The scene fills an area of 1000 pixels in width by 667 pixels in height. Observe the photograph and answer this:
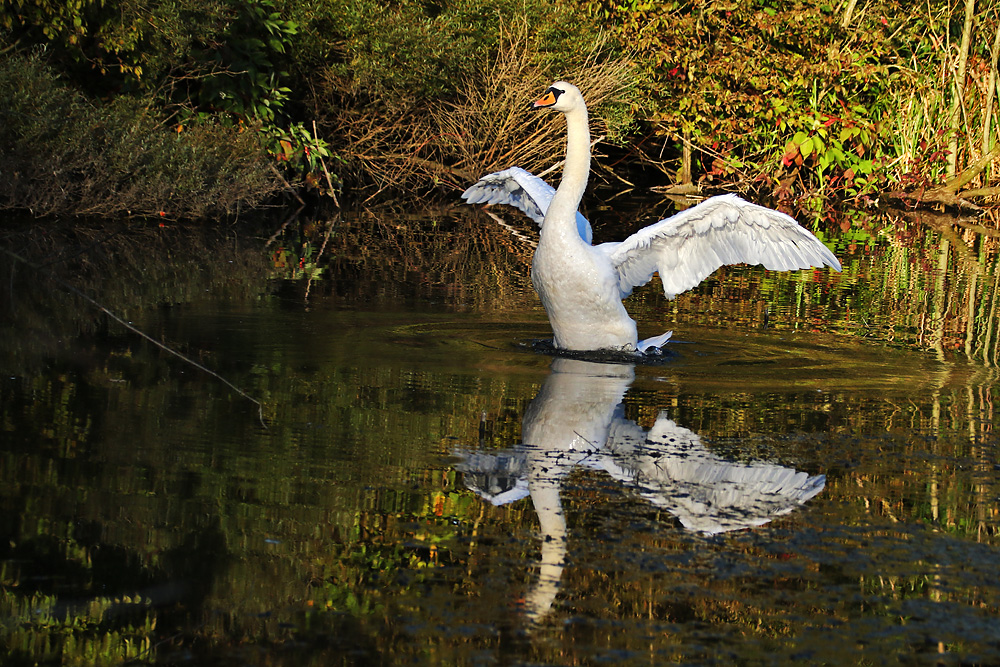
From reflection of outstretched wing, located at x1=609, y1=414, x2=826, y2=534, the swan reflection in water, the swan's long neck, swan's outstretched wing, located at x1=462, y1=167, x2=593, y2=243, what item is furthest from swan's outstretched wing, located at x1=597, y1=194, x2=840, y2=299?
reflection of outstretched wing, located at x1=609, y1=414, x2=826, y2=534

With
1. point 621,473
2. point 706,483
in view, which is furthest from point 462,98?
point 706,483

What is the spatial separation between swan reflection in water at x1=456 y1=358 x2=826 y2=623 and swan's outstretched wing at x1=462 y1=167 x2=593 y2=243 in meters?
3.34

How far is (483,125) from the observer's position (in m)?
21.3

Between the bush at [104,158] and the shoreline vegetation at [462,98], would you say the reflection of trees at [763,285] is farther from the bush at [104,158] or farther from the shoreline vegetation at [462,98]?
the shoreline vegetation at [462,98]

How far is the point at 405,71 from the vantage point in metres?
19.8

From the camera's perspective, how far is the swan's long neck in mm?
8688

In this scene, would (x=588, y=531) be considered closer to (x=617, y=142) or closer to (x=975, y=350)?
(x=975, y=350)

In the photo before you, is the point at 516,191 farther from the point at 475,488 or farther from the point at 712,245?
the point at 475,488

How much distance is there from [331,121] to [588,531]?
1698 centimetres

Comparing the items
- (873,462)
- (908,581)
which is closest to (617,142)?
(873,462)

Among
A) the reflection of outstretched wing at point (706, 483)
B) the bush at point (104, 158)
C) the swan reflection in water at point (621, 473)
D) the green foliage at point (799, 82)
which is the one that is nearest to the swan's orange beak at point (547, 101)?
the swan reflection in water at point (621, 473)

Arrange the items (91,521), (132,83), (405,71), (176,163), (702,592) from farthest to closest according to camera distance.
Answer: (405,71) → (132,83) → (176,163) → (91,521) → (702,592)

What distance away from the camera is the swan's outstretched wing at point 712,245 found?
8.63 m

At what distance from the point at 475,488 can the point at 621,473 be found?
729 millimetres
